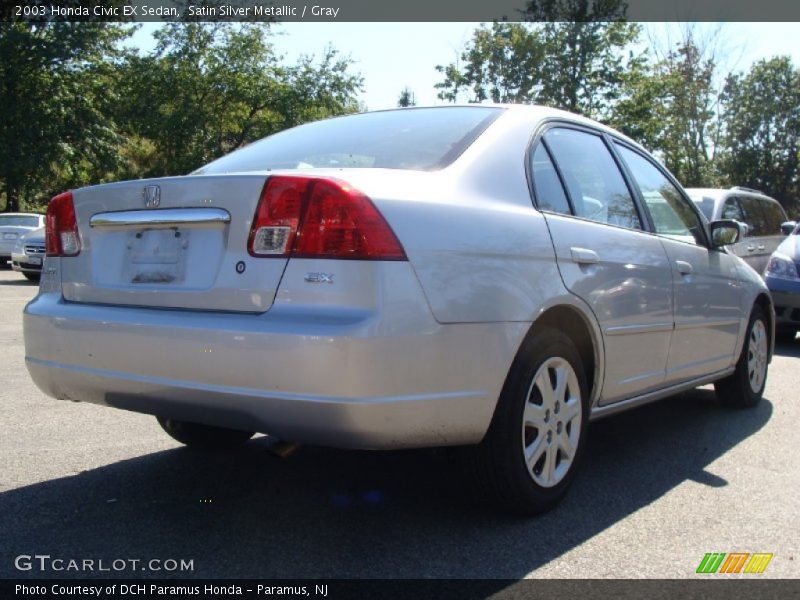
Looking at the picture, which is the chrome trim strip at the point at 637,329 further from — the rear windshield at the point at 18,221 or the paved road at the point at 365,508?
the rear windshield at the point at 18,221

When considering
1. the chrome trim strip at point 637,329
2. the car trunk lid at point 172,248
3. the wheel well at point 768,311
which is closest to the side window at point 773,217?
the wheel well at point 768,311

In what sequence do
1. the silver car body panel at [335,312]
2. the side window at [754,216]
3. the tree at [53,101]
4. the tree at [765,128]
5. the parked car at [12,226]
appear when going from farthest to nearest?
the tree at [765,128], the tree at [53,101], the parked car at [12,226], the side window at [754,216], the silver car body panel at [335,312]

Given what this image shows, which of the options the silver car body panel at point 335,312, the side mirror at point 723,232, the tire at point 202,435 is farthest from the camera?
the side mirror at point 723,232

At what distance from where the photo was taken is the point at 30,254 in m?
15.7

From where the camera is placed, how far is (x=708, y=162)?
48.4 m

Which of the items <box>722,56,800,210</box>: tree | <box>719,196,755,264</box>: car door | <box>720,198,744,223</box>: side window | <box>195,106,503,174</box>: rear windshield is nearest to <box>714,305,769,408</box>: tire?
<box>195,106,503,174</box>: rear windshield

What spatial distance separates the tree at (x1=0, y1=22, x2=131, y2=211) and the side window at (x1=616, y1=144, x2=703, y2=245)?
93.3ft

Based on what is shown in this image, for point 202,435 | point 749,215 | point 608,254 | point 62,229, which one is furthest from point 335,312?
point 749,215

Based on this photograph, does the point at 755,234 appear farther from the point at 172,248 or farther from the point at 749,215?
the point at 172,248

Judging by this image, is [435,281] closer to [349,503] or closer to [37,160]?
[349,503]

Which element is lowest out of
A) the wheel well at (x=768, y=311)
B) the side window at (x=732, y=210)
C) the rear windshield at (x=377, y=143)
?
the wheel well at (x=768, y=311)

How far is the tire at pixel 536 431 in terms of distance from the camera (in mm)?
2980

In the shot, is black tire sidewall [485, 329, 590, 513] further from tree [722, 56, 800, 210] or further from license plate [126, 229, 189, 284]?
tree [722, 56, 800, 210]

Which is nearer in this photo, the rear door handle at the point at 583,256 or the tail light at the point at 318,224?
the tail light at the point at 318,224
